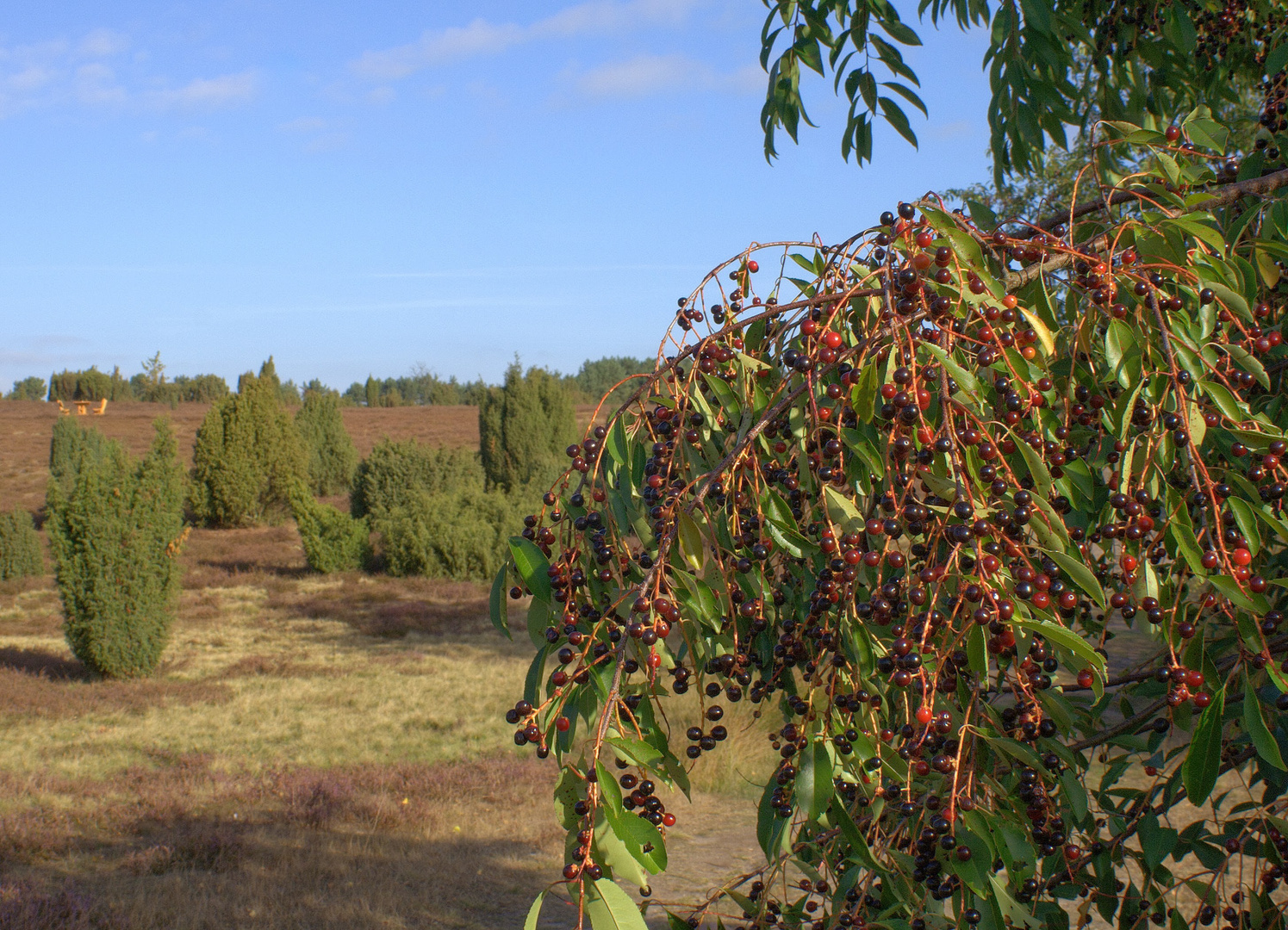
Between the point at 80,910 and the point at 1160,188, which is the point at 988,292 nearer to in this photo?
the point at 1160,188

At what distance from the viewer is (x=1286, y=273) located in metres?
1.56

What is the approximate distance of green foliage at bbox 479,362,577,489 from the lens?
22.4 meters

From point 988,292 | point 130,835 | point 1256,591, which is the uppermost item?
point 988,292

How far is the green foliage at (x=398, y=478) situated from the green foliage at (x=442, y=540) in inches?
28.4

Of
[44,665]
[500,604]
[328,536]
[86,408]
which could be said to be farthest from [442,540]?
[86,408]

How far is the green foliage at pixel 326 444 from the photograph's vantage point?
27281 mm

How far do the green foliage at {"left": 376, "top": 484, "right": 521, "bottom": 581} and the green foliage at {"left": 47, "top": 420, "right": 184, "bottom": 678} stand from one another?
6654 mm

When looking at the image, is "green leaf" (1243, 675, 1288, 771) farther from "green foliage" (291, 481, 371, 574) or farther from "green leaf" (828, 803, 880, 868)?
"green foliage" (291, 481, 371, 574)

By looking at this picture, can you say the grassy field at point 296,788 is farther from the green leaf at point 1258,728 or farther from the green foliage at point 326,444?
the green foliage at point 326,444

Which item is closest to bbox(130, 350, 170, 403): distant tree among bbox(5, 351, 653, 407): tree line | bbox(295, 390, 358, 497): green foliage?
bbox(5, 351, 653, 407): tree line

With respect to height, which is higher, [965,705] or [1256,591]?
[1256,591]

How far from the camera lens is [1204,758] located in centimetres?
113

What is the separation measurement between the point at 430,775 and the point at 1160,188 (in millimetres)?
7377

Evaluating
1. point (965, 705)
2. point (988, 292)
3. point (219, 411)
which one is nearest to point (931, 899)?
point (965, 705)
